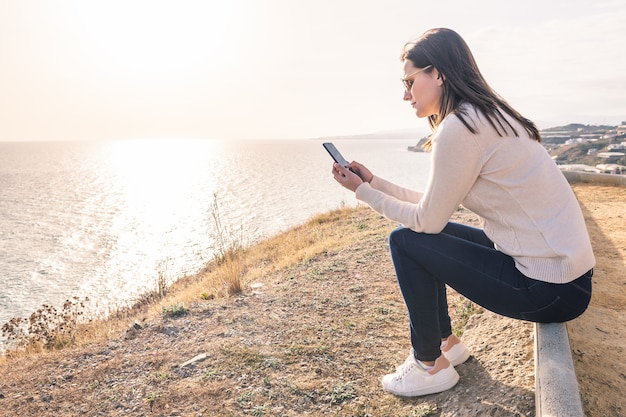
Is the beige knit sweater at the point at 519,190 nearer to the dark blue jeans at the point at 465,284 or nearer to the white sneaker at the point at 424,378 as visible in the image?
the dark blue jeans at the point at 465,284

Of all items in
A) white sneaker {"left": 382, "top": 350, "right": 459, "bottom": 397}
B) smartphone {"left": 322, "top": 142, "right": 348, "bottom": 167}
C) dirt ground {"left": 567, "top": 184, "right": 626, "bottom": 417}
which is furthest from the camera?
smartphone {"left": 322, "top": 142, "right": 348, "bottom": 167}

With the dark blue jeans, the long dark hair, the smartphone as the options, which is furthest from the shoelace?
the long dark hair

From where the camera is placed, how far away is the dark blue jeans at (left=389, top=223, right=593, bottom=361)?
205 centimetres

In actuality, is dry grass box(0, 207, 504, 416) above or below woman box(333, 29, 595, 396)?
below

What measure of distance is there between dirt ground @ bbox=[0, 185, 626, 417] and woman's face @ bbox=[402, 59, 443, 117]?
160cm

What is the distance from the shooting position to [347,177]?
2566 mm

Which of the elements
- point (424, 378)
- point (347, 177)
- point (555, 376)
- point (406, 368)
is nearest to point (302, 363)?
point (406, 368)

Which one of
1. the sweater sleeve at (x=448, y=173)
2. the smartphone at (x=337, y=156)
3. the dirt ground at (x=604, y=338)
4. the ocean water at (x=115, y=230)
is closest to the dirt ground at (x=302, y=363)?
the dirt ground at (x=604, y=338)

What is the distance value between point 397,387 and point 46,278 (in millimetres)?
15489

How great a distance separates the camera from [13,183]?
147 feet

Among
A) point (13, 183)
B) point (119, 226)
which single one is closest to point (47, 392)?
point (119, 226)

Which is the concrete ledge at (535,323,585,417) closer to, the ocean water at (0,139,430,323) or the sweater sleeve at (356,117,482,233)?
the sweater sleeve at (356,117,482,233)

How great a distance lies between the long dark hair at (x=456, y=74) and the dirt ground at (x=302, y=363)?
4.76 ft

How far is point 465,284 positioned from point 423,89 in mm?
1032
